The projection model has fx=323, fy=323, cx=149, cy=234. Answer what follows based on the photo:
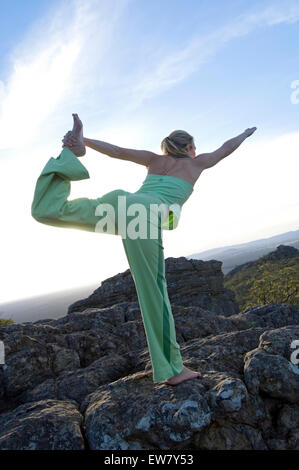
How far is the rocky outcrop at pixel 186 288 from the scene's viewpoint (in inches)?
868

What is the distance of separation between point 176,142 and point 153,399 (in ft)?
11.2

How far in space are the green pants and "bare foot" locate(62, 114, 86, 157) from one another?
0.11 m

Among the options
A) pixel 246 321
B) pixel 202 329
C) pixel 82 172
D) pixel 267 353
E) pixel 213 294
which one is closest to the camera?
pixel 82 172

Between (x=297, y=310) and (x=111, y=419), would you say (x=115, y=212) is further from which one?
(x=297, y=310)

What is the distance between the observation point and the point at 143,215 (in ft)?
12.9

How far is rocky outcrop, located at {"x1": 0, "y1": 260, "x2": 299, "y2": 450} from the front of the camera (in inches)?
133

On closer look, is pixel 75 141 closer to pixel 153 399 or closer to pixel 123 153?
pixel 123 153

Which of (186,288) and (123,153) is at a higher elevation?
(123,153)

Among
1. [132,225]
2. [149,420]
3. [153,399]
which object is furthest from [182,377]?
[132,225]

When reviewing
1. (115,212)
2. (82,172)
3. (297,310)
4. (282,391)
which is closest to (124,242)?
(115,212)

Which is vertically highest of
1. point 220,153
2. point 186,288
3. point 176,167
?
point 220,153

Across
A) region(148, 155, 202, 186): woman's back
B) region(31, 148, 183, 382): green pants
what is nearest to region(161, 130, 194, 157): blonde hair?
region(148, 155, 202, 186): woman's back
